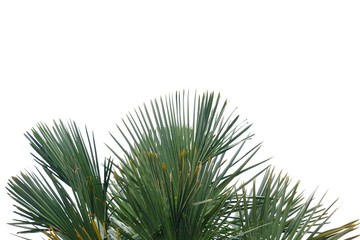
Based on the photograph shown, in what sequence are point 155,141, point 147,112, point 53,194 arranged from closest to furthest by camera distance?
1. point 53,194
2. point 155,141
3. point 147,112

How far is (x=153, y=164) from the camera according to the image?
2.72 meters

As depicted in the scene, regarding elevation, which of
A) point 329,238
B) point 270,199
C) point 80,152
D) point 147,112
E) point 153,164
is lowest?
point 329,238

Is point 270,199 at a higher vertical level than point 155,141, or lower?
lower

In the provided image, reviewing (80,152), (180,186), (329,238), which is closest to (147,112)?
(80,152)

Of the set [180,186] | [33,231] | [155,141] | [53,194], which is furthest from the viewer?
[155,141]

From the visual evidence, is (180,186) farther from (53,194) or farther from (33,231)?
(33,231)

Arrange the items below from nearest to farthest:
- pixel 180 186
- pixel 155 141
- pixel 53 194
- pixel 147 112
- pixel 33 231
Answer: pixel 180 186, pixel 53 194, pixel 33 231, pixel 155 141, pixel 147 112

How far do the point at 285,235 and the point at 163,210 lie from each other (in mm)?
544

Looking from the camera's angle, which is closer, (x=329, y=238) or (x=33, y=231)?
(x=329, y=238)

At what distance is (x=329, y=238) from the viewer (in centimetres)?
264

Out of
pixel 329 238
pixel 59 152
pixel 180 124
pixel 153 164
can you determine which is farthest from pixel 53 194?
pixel 329 238

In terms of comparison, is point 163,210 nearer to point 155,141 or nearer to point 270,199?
point 270,199

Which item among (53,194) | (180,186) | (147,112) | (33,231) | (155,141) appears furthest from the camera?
(147,112)

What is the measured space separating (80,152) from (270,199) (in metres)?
0.98
